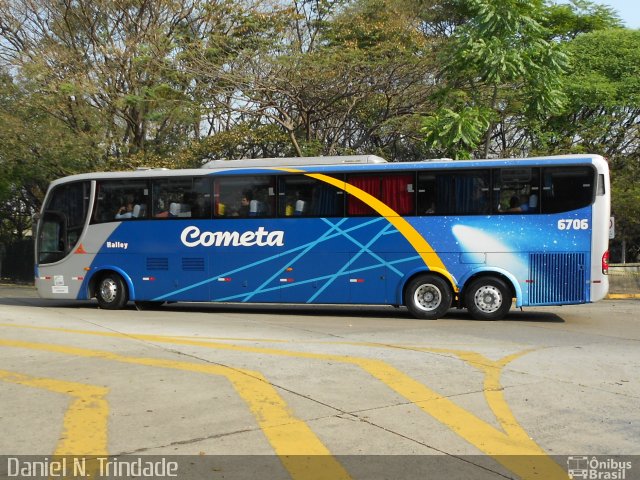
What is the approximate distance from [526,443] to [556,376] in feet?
8.86

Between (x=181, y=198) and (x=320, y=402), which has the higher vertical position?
(x=181, y=198)

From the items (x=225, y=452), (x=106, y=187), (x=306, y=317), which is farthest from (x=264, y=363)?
(x=106, y=187)

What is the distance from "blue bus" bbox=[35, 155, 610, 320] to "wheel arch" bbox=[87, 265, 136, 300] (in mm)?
34

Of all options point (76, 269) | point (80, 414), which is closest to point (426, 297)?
point (76, 269)

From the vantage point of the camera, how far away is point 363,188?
1492cm

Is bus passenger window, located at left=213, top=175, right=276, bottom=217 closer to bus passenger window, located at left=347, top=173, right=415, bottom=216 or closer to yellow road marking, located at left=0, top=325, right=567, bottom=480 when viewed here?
bus passenger window, located at left=347, top=173, right=415, bottom=216

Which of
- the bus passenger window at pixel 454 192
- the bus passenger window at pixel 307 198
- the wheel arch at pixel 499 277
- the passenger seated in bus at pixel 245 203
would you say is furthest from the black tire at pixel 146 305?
the wheel arch at pixel 499 277

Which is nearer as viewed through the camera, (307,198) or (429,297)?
(429,297)

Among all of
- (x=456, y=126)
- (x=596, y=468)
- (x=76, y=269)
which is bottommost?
(x=596, y=468)

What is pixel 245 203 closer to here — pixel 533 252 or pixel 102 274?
pixel 102 274

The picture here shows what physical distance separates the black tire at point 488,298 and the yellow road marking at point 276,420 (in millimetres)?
7523

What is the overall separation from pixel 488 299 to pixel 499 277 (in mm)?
511

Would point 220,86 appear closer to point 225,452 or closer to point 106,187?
point 106,187

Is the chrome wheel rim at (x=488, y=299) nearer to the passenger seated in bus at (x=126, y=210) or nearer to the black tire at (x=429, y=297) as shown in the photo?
the black tire at (x=429, y=297)
